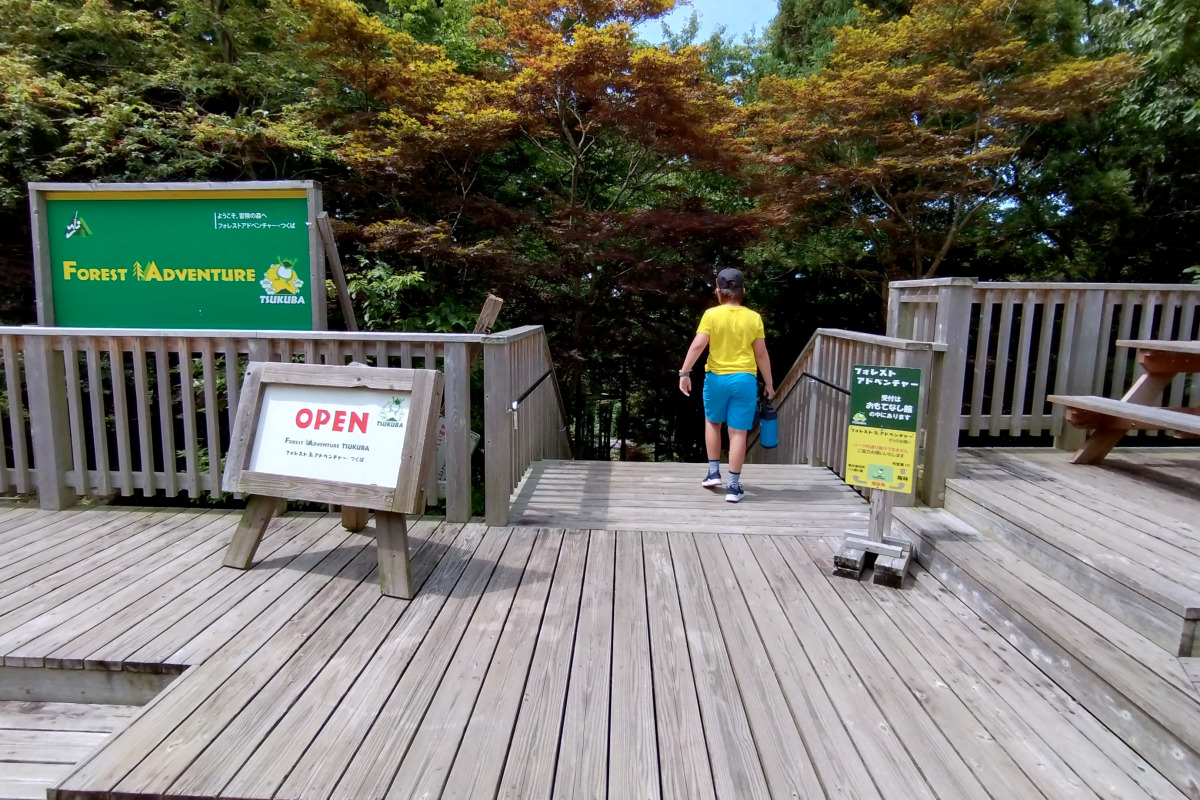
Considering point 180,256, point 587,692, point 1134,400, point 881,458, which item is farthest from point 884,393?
point 180,256

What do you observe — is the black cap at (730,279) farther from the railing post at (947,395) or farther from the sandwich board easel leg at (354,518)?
the sandwich board easel leg at (354,518)

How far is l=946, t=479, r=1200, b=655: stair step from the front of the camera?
2227 millimetres

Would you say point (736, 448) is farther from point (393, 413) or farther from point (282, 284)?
point (282, 284)

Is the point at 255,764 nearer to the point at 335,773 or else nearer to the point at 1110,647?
the point at 335,773

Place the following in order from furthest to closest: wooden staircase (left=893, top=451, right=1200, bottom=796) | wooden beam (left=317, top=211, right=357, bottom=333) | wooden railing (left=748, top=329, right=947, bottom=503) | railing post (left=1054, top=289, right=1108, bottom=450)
→ railing post (left=1054, top=289, right=1108, bottom=450) < wooden beam (left=317, top=211, right=357, bottom=333) < wooden railing (left=748, top=329, right=947, bottom=503) < wooden staircase (left=893, top=451, right=1200, bottom=796)

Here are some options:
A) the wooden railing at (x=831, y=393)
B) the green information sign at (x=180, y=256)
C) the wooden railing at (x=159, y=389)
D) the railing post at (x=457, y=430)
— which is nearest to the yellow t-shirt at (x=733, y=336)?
the wooden railing at (x=831, y=393)

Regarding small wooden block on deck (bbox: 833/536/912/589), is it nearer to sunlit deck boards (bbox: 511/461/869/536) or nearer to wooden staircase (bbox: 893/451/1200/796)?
wooden staircase (bbox: 893/451/1200/796)

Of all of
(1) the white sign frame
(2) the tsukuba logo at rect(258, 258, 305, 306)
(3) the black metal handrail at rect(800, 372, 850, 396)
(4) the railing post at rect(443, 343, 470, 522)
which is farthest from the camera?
(3) the black metal handrail at rect(800, 372, 850, 396)

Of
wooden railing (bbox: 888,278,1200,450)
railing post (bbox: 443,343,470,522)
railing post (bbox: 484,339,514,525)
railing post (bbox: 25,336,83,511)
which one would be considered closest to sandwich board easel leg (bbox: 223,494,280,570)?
railing post (bbox: 443,343,470,522)

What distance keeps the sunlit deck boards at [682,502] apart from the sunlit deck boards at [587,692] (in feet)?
1.80

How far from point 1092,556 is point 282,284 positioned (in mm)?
4299

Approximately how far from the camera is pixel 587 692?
7.06ft

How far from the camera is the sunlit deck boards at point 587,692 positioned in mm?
1771

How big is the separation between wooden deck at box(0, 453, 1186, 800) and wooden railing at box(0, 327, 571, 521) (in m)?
0.51
